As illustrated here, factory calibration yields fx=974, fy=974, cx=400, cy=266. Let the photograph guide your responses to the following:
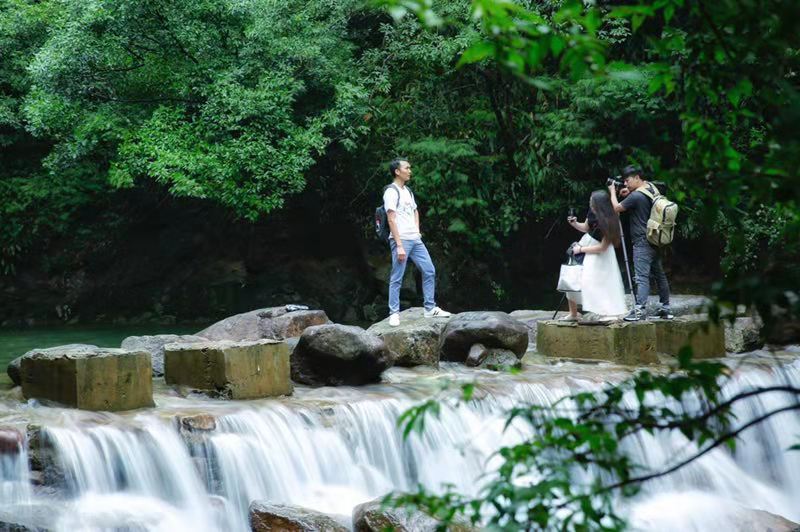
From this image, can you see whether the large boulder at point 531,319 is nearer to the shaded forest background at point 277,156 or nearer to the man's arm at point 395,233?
the man's arm at point 395,233

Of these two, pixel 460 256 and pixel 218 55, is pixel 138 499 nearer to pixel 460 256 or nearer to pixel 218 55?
pixel 218 55

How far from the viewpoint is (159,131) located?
58.2 feet

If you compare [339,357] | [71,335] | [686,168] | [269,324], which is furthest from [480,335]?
[71,335]

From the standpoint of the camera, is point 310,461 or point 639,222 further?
point 639,222

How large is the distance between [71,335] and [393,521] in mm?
13295

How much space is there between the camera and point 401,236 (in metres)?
11.3

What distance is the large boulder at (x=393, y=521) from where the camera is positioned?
5.82 meters

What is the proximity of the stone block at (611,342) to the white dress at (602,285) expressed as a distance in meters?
0.29

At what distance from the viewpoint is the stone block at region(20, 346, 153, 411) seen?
764cm

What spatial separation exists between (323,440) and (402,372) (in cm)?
213

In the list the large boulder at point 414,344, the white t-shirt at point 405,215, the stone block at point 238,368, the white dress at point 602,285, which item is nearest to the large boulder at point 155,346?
the stone block at point 238,368

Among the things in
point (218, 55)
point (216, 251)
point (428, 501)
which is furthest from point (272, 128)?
point (428, 501)

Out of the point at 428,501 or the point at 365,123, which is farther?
the point at 365,123

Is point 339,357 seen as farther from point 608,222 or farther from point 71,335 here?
point 71,335
